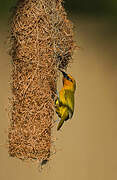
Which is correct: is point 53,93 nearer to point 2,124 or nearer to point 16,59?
point 16,59

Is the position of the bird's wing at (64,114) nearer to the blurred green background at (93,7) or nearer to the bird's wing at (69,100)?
the bird's wing at (69,100)

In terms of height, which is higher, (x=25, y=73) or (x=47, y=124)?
(x=25, y=73)

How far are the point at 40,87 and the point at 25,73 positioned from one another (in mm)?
127

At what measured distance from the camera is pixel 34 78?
2787mm

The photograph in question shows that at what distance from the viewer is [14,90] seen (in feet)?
9.55

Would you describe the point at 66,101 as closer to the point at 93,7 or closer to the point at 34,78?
the point at 34,78

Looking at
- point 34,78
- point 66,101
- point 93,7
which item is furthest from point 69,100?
point 93,7

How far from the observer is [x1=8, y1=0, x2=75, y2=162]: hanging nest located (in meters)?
2.79

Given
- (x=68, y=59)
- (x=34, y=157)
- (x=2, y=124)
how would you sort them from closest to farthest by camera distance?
(x=34, y=157) → (x=68, y=59) → (x=2, y=124)

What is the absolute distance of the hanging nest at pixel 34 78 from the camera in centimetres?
279

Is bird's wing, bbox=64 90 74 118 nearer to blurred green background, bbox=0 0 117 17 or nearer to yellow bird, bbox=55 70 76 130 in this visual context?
yellow bird, bbox=55 70 76 130

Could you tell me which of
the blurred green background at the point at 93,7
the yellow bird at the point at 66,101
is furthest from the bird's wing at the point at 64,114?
the blurred green background at the point at 93,7

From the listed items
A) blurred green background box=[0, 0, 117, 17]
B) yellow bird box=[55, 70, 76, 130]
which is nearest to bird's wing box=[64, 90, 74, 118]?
yellow bird box=[55, 70, 76, 130]

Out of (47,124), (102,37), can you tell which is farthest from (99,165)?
(47,124)
